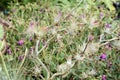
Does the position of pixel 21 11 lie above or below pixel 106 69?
above

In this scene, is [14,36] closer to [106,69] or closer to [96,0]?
[106,69]

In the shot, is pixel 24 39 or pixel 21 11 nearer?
pixel 24 39

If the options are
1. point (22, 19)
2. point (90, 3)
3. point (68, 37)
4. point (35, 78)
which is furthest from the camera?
point (90, 3)

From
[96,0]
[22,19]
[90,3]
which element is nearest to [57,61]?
[22,19]

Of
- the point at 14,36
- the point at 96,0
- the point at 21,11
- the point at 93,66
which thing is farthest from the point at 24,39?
the point at 96,0

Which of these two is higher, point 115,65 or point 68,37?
point 68,37

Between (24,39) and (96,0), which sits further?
(96,0)

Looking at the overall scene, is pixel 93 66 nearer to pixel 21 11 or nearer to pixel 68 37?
pixel 68 37

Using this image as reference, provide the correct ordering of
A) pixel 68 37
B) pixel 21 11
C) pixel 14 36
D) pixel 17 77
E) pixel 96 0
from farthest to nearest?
pixel 96 0, pixel 21 11, pixel 14 36, pixel 68 37, pixel 17 77

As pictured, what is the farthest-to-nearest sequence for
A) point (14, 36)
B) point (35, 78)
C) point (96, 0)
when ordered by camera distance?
point (96, 0), point (14, 36), point (35, 78)
